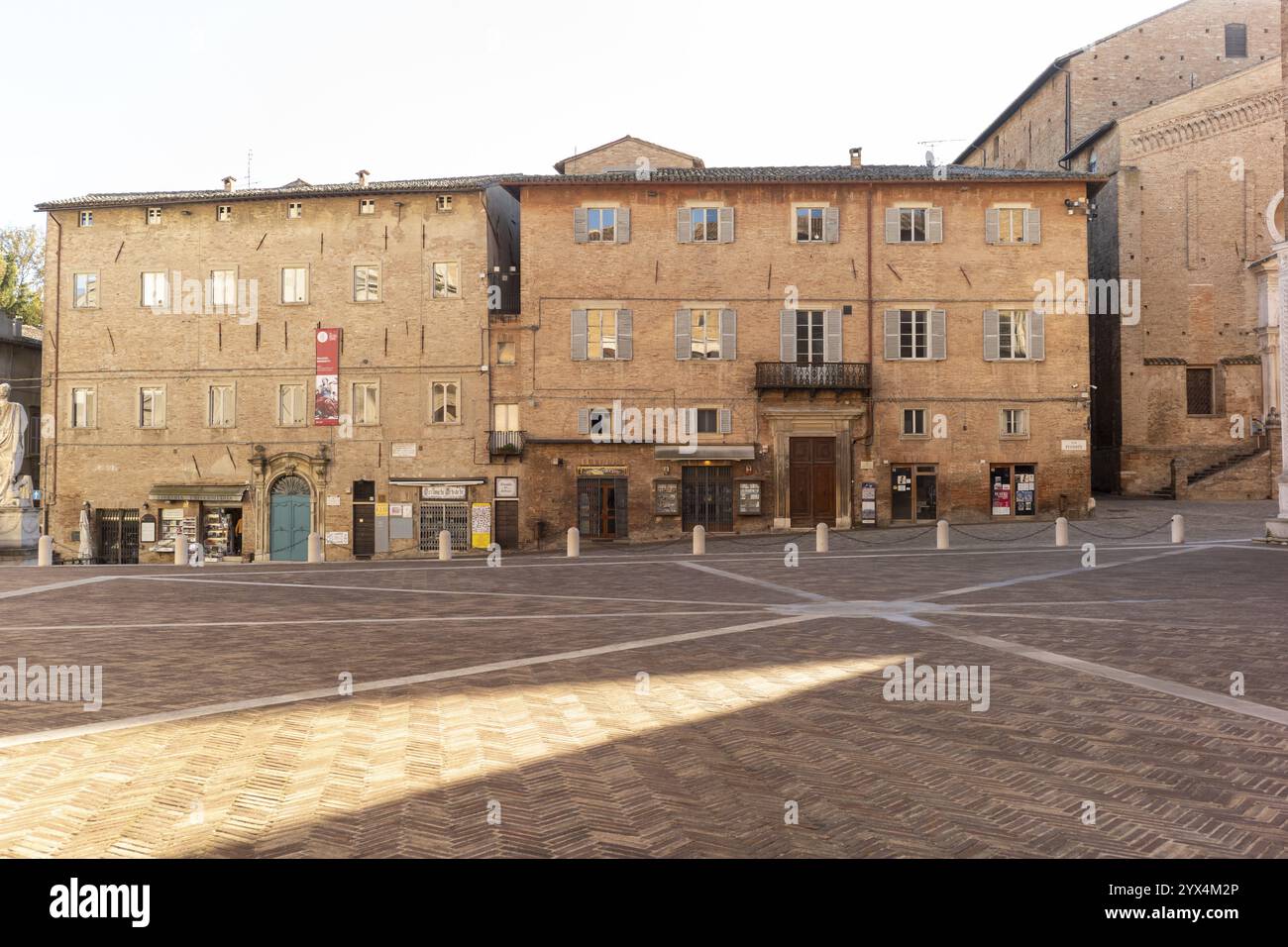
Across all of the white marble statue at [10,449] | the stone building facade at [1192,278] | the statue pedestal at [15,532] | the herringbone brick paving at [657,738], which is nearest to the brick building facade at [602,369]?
the stone building facade at [1192,278]

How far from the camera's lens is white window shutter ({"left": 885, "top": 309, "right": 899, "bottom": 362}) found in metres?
30.6

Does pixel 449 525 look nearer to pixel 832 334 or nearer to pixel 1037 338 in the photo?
pixel 832 334

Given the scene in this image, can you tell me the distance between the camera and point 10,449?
22062mm

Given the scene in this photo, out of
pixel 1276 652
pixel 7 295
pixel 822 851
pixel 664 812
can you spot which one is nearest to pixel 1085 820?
pixel 822 851

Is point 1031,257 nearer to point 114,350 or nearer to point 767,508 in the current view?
point 767,508

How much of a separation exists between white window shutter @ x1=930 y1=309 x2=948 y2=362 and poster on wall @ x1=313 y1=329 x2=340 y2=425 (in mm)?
21580

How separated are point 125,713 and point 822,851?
18.5 ft

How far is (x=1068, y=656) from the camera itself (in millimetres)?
8758

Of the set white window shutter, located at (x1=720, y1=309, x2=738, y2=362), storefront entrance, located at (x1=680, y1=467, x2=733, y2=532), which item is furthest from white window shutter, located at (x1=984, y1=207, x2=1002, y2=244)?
storefront entrance, located at (x1=680, y1=467, x2=733, y2=532)

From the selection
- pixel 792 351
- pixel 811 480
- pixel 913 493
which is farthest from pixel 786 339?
pixel 913 493

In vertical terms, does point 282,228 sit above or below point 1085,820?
above

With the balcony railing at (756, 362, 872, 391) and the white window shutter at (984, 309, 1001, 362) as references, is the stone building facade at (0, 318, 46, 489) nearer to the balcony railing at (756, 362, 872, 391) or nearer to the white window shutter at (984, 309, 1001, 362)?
the balcony railing at (756, 362, 872, 391)

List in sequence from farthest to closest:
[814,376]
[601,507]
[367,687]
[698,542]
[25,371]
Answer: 1. [25,371]
2. [601,507]
3. [814,376]
4. [698,542]
5. [367,687]

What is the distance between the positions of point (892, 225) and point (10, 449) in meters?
27.8
